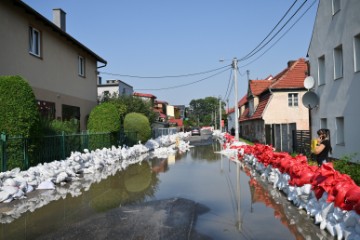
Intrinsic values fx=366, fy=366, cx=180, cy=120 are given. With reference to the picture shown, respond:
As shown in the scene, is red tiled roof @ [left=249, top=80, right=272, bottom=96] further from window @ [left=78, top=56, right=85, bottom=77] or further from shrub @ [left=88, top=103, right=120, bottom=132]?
shrub @ [left=88, top=103, right=120, bottom=132]

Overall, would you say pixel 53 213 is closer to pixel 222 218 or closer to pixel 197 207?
pixel 197 207

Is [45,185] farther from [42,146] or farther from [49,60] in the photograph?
[49,60]

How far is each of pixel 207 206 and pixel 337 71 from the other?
987cm

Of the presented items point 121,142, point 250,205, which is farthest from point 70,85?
Result: point 250,205

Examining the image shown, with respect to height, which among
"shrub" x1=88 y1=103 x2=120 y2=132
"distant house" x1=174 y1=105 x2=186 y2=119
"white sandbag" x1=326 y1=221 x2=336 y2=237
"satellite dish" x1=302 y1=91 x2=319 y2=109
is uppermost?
"distant house" x1=174 y1=105 x2=186 y2=119

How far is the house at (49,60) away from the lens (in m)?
14.2

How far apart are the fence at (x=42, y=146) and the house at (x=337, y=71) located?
10.3m

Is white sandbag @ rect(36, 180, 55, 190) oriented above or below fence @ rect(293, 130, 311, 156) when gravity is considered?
below

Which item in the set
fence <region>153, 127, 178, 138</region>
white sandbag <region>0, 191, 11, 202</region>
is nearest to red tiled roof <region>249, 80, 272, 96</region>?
fence <region>153, 127, 178, 138</region>

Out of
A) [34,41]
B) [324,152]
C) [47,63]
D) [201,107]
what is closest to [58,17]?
[47,63]

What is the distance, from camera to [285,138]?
19562mm

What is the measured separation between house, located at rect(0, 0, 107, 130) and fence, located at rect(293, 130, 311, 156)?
12.0 metres

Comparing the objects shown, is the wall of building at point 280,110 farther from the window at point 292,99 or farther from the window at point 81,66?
the window at point 81,66

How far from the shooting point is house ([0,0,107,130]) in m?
Answer: 14.2
